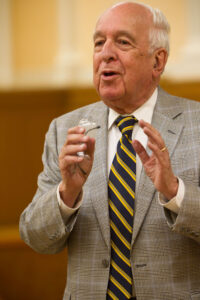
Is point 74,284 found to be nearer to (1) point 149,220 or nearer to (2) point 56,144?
(1) point 149,220

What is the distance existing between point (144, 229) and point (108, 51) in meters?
0.71

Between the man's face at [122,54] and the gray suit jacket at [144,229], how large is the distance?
0.47 feet

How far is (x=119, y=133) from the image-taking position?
2180 mm

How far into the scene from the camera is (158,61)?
225 centimetres

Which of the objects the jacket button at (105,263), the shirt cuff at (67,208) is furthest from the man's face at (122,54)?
the jacket button at (105,263)

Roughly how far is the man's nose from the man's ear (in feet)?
0.67

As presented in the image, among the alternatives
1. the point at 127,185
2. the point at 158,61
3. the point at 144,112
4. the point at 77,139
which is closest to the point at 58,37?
the point at 158,61

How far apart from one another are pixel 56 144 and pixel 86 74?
2.98 metres

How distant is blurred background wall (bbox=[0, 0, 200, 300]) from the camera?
3627 mm

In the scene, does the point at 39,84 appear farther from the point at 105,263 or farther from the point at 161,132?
the point at 105,263

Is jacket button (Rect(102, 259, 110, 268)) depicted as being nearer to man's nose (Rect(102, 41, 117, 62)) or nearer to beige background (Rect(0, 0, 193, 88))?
man's nose (Rect(102, 41, 117, 62))

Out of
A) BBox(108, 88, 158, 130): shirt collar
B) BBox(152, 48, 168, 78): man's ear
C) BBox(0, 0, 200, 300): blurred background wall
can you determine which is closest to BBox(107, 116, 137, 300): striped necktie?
BBox(108, 88, 158, 130): shirt collar

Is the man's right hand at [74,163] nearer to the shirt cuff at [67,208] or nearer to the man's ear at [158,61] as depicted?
the shirt cuff at [67,208]

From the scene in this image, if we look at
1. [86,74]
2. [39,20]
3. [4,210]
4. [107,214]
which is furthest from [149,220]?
[39,20]
